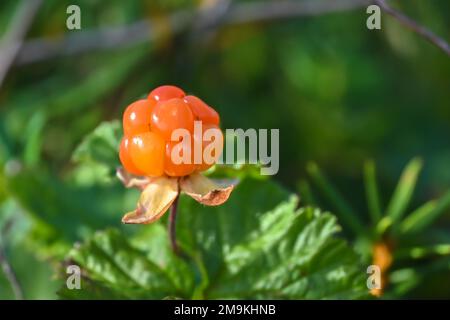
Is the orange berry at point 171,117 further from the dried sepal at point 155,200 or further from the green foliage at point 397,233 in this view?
the green foliage at point 397,233

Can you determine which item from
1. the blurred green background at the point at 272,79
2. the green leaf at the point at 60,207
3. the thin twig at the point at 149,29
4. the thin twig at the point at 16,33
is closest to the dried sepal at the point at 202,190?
the green leaf at the point at 60,207

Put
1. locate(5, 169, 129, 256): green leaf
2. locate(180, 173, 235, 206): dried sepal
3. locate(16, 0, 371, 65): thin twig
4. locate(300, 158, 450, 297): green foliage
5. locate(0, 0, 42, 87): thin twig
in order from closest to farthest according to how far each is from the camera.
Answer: locate(180, 173, 235, 206): dried sepal < locate(300, 158, 450, 297): green foliage < locate(5, 169, 129, 256): green leaf < locate(0, 0, 42, 87): thin twig < locate(16, 0, 371, 65): thin twig

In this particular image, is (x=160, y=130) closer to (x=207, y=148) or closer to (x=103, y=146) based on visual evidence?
(x=207, y=148)

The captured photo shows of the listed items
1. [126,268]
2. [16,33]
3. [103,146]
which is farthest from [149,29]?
[126,268]

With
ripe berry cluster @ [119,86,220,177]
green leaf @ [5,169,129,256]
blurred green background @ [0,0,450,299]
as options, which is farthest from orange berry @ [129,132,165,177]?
blurred green background @ [0,0,450,299]

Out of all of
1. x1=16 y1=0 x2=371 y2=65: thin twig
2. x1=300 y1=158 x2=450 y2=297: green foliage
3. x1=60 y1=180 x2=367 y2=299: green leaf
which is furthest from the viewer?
x1=16 y1=0 x2=371 y2=65: thin twig

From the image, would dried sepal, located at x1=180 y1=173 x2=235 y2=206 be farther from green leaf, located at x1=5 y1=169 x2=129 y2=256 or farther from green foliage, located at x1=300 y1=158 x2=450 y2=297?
green leaf, located at x1=5 y1=169 x2=129 y2=256

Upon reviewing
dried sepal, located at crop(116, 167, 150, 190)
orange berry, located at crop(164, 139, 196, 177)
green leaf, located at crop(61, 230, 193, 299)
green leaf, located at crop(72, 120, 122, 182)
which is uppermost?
green leaf, located at crop(72, 120, 122, 182)
